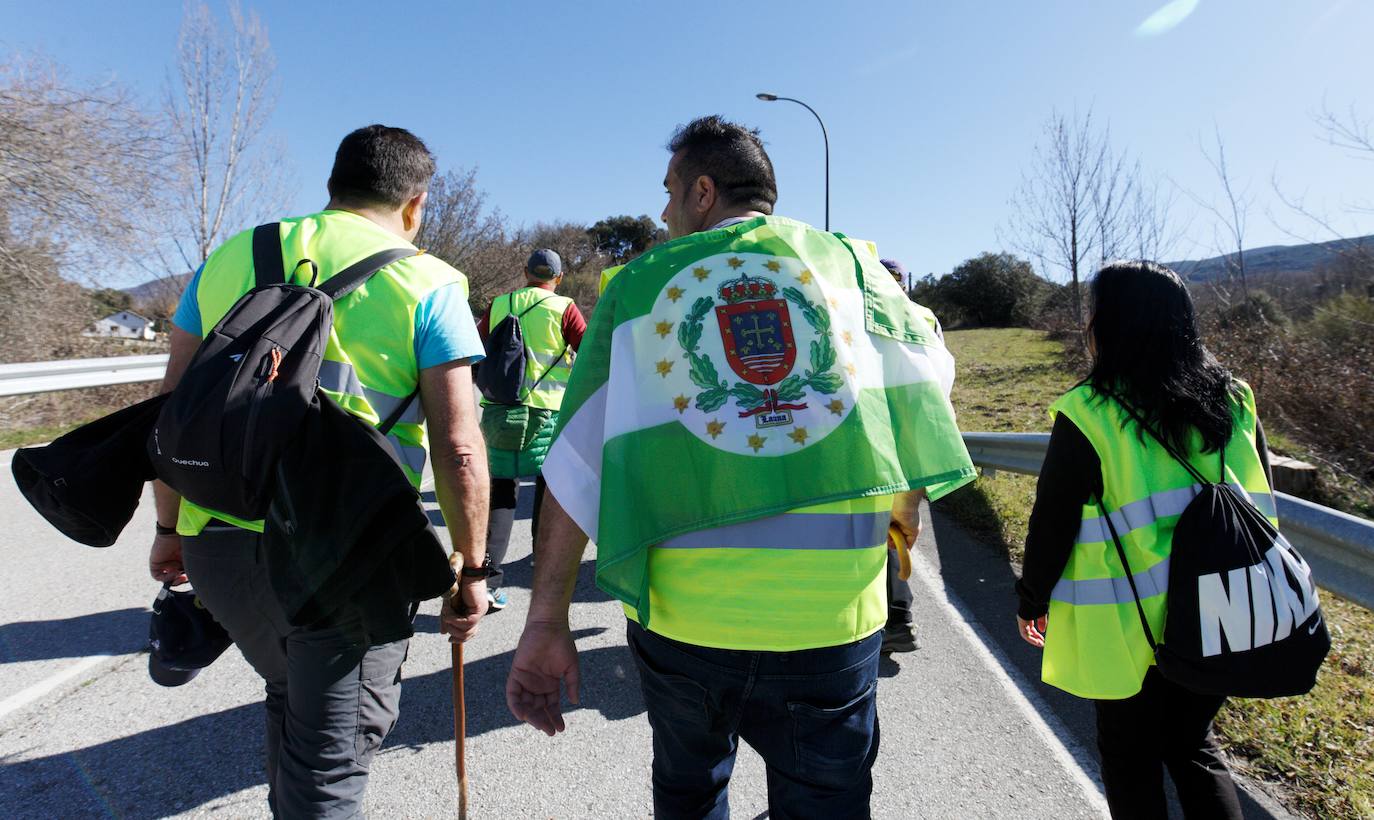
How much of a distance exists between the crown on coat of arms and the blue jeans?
2.34 feet

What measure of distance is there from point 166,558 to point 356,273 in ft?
3.83

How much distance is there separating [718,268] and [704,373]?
0.74ft

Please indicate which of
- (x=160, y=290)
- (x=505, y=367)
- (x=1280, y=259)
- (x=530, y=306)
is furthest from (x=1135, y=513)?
(x=160, y=290)

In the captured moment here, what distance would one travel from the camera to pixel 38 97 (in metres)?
11.9

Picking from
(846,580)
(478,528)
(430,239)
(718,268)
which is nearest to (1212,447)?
(846,580)

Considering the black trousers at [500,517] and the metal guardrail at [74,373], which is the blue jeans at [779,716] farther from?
the metal guardrail at [74,373]

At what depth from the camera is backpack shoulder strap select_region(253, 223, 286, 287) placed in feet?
5.92

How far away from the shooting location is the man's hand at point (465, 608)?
6.81 feet

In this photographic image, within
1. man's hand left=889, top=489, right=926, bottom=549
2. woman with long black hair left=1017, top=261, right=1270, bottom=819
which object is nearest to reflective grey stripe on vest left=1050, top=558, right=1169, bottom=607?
woman with long black hair left=1017, top=261, right=1270, bottom=819

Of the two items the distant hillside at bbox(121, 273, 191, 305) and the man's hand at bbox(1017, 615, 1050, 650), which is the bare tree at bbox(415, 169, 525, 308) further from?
the man's hand at bbox(1017, 615, 1050, 650)

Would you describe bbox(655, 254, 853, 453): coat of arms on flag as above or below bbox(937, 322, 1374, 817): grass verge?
above

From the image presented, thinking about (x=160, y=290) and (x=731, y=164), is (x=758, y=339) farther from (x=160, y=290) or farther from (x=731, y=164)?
(x=160, y=290)

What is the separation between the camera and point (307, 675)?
5.58ft

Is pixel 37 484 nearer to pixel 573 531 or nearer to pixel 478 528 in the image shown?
pixel 478 528
